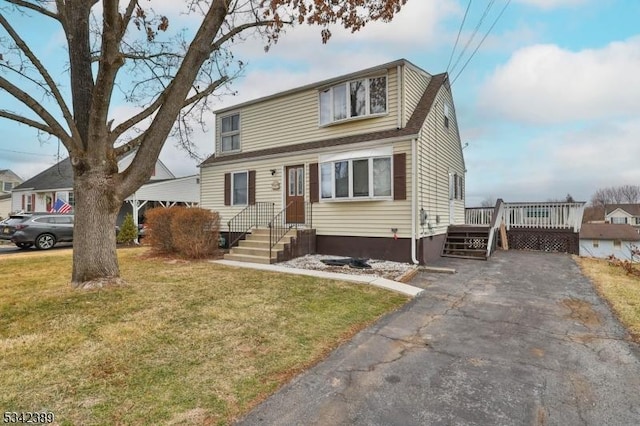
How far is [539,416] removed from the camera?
278 cm

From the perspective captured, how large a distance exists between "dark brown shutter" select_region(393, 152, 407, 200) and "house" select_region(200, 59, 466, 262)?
29mm

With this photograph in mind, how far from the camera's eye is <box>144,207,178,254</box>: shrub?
439 inches

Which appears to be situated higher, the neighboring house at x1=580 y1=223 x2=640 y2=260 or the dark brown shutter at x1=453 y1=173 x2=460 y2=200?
the dark brown shutter at x1=453 y1=173 x2=460 y2=200

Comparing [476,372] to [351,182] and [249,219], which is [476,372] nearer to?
[351,182]

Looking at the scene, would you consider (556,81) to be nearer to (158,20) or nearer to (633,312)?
(633,312)

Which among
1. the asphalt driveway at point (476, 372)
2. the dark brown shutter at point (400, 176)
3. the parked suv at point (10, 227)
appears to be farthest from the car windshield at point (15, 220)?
the asphalt driveway at point (476, 372)

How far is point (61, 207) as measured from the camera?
23469 mm

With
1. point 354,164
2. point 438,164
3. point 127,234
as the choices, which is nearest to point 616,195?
point 438,164

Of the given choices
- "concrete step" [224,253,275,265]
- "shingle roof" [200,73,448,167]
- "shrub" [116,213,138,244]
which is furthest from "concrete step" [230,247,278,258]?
"shrub" [116,213,138,244]

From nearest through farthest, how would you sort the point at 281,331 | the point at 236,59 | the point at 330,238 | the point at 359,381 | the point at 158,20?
the point at 359,381, the point at 281,331, the point at 158,20, the point at 236,59, the point at 330,238

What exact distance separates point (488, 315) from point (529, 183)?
51.1 metres

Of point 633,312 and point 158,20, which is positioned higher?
point 158,20

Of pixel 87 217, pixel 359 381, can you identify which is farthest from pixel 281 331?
pixel 87 217

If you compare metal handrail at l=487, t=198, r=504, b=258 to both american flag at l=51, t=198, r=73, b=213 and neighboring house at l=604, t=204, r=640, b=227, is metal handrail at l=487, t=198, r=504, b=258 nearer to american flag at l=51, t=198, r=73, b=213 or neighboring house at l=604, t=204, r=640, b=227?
american flag at l=51, t=198, r=73, b=213
